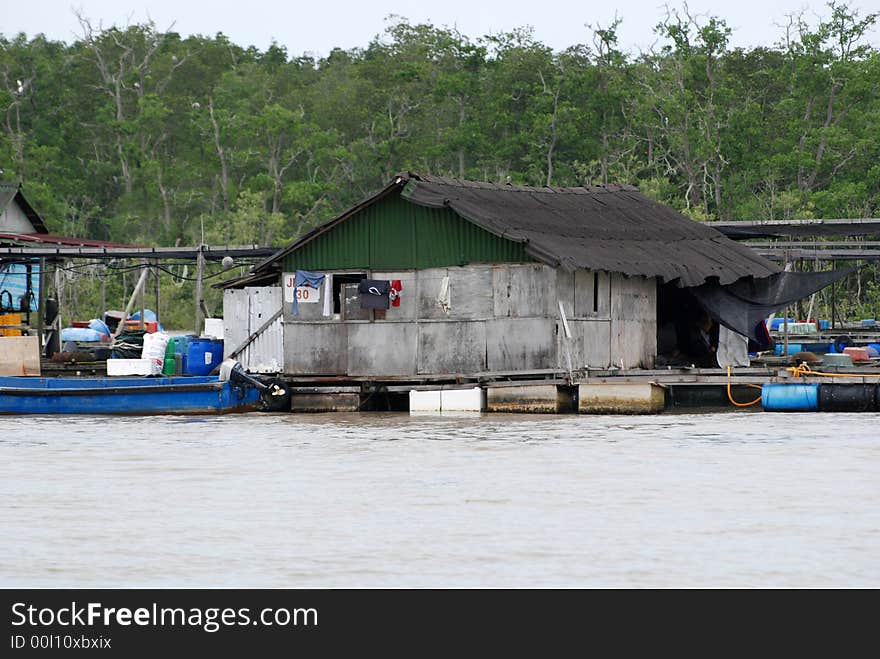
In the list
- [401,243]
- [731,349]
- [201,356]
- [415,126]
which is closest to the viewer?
[401,243]

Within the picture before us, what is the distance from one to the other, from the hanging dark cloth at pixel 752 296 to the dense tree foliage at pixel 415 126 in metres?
26.2

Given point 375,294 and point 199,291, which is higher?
point 199,291

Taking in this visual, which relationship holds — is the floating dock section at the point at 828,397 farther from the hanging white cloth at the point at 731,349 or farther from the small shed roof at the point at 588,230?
the hanging white cloth at the point at 731,349

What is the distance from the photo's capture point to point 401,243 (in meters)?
29.3

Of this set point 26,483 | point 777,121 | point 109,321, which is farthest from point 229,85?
point 26,483

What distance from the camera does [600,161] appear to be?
65.2m

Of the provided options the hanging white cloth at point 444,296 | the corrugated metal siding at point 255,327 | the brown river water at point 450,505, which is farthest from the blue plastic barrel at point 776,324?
the brown river water at point 450,505

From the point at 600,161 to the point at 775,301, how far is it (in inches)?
1365

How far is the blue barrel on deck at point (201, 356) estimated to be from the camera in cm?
3042

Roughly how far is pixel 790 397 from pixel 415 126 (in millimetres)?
43827

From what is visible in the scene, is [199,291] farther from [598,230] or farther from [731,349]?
[731,349]

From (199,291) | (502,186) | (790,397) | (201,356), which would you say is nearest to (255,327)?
(201,356)

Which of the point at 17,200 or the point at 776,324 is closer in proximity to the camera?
the point at 776,324

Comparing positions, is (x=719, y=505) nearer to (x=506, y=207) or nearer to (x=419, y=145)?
(x=506, y=207)
